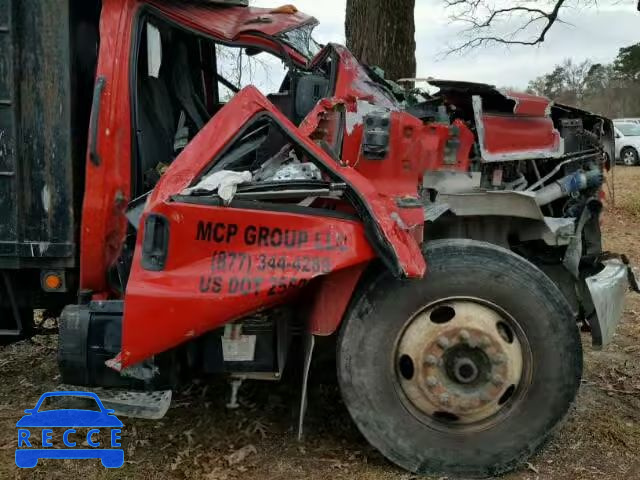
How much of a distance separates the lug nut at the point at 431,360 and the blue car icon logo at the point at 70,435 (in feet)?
4.96

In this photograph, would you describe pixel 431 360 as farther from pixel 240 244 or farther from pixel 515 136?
pixel 515 136

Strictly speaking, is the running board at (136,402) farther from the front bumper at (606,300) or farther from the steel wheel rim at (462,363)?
the front bumper at (606,300)

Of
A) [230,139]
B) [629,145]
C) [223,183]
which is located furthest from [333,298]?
[629,145]

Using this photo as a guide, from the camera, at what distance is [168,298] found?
9.68ft

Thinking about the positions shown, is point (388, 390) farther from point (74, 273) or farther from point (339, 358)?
point (74, 273)

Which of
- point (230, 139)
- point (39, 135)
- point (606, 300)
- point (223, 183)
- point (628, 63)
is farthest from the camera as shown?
point (628, 63)

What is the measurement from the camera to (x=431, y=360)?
3.18 m

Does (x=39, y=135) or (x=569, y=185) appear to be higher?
(x=39, y=135)

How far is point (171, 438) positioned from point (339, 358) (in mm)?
1122

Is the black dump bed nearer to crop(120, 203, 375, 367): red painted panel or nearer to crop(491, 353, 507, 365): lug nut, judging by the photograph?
crop(120, 203, 375, 367): red painted panel

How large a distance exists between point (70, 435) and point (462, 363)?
6.97ft

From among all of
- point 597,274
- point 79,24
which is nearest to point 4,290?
point 79,24

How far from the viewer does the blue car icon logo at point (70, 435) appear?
334cm

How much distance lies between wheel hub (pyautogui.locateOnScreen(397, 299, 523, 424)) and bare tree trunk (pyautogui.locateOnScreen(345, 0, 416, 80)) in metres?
4.75
